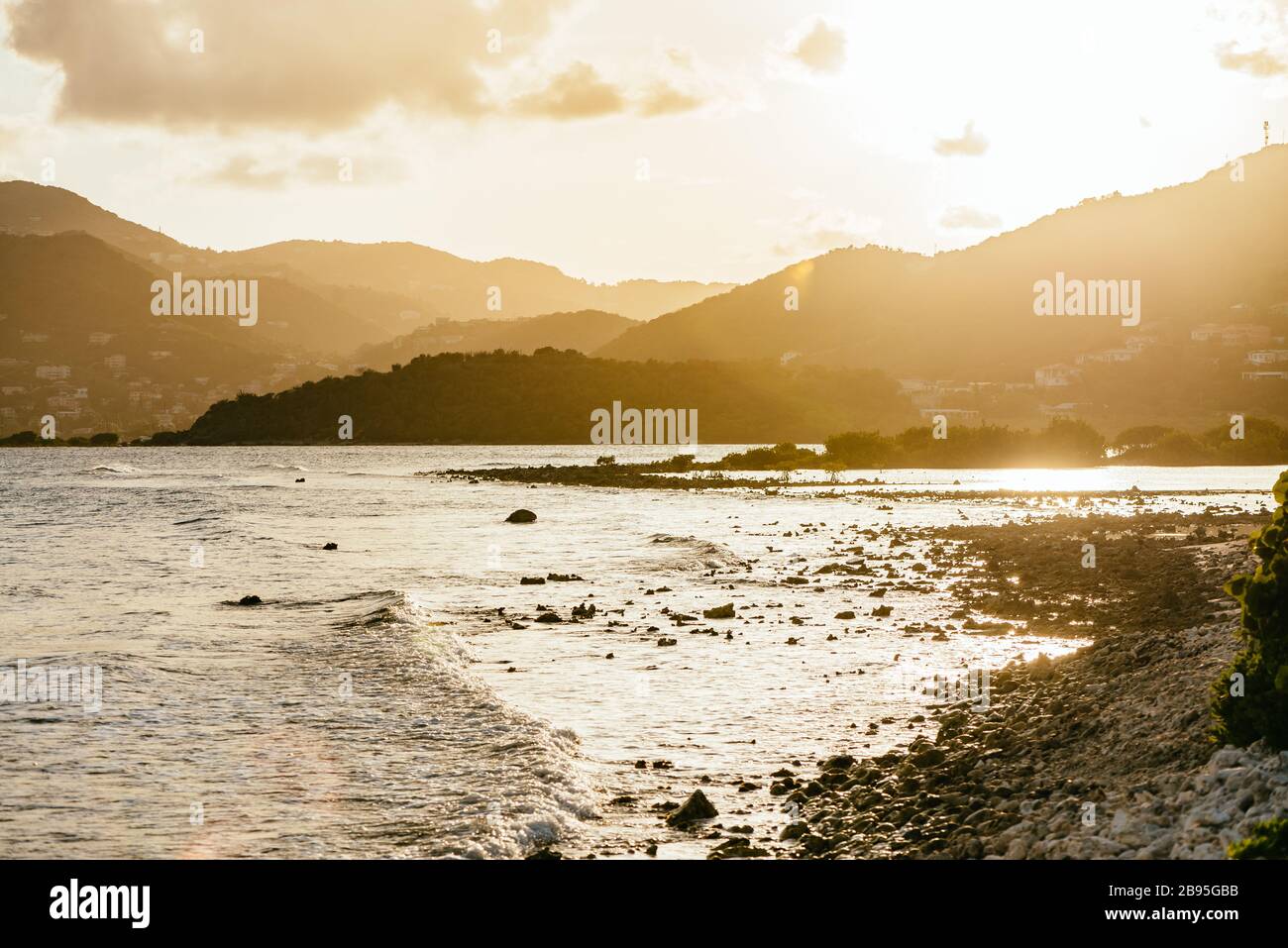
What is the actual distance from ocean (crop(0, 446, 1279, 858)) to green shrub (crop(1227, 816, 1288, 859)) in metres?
4.93

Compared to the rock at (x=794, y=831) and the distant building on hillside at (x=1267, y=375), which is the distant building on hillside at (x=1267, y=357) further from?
the rock at (x=794, y=831)

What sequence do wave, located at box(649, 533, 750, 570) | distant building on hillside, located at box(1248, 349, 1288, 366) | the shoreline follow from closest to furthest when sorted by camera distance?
the shoreline
wave, located at box(649, 533, 750, 570)
distant building on hillside, located at box(1248, 349, 1288, 366)

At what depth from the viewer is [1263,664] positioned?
10375mm

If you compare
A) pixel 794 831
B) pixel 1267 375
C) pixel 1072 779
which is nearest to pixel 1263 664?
pixel 1072 779

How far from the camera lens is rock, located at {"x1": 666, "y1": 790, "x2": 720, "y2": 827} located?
11.7 meters

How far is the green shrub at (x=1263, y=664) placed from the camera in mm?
10055

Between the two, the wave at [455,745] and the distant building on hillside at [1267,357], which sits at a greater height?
the distant building on hillside at [1267,357]

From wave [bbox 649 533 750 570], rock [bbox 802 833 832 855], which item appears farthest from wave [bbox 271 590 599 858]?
wave [bbox 649 533 750 570]

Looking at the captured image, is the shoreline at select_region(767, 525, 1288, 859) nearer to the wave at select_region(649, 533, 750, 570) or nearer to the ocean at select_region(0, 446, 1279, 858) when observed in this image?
the ocean at select_region(0, 446, 1279, 858)

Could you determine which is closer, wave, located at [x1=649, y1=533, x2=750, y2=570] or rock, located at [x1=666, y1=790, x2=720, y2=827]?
rock, located at [x1=666, y1=790, x2=720, y2=827]

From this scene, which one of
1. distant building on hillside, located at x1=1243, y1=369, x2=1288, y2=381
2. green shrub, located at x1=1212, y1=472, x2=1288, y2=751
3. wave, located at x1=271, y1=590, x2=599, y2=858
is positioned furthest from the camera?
distant building on hillside, located at x1=1243, y1=369, x2=1288, y2=381

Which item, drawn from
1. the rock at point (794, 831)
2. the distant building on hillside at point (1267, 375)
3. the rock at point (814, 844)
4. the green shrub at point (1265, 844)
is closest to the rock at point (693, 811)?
the rock at point (794, 831)

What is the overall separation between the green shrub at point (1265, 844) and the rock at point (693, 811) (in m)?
5.40
